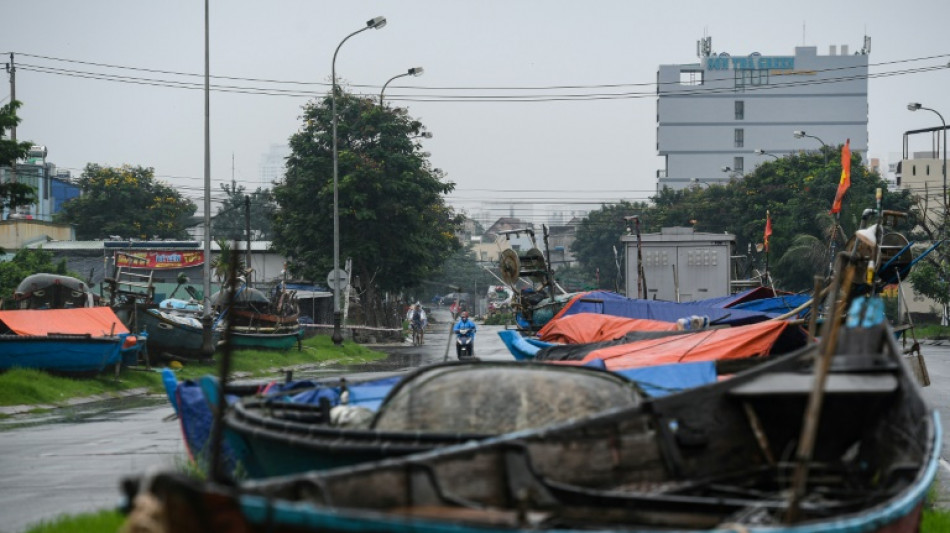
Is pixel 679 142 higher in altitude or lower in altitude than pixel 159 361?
higher

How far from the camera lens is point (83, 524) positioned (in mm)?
8688

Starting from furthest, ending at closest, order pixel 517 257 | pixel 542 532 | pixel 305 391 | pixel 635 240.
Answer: pixel 635 240 → pixel 517 257 → pixel 305 391 → pixel 542 532

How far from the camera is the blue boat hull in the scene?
22.6m

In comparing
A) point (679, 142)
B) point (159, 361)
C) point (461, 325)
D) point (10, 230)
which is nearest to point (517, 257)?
point (461, 325)

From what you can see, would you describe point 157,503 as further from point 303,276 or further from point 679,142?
point 679,142

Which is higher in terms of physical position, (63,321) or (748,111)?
(748,111)

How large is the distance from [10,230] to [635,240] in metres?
41.4

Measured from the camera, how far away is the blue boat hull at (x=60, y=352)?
74.3 ft

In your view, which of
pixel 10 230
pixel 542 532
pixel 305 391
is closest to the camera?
pixel 542 532

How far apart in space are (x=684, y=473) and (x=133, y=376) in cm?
2044

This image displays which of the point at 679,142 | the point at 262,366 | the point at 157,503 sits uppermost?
the point at 679,142

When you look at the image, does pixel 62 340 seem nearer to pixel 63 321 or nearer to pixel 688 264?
pixel 63 321

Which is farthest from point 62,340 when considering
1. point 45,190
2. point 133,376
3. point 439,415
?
point 45,190

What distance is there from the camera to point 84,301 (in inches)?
1164
